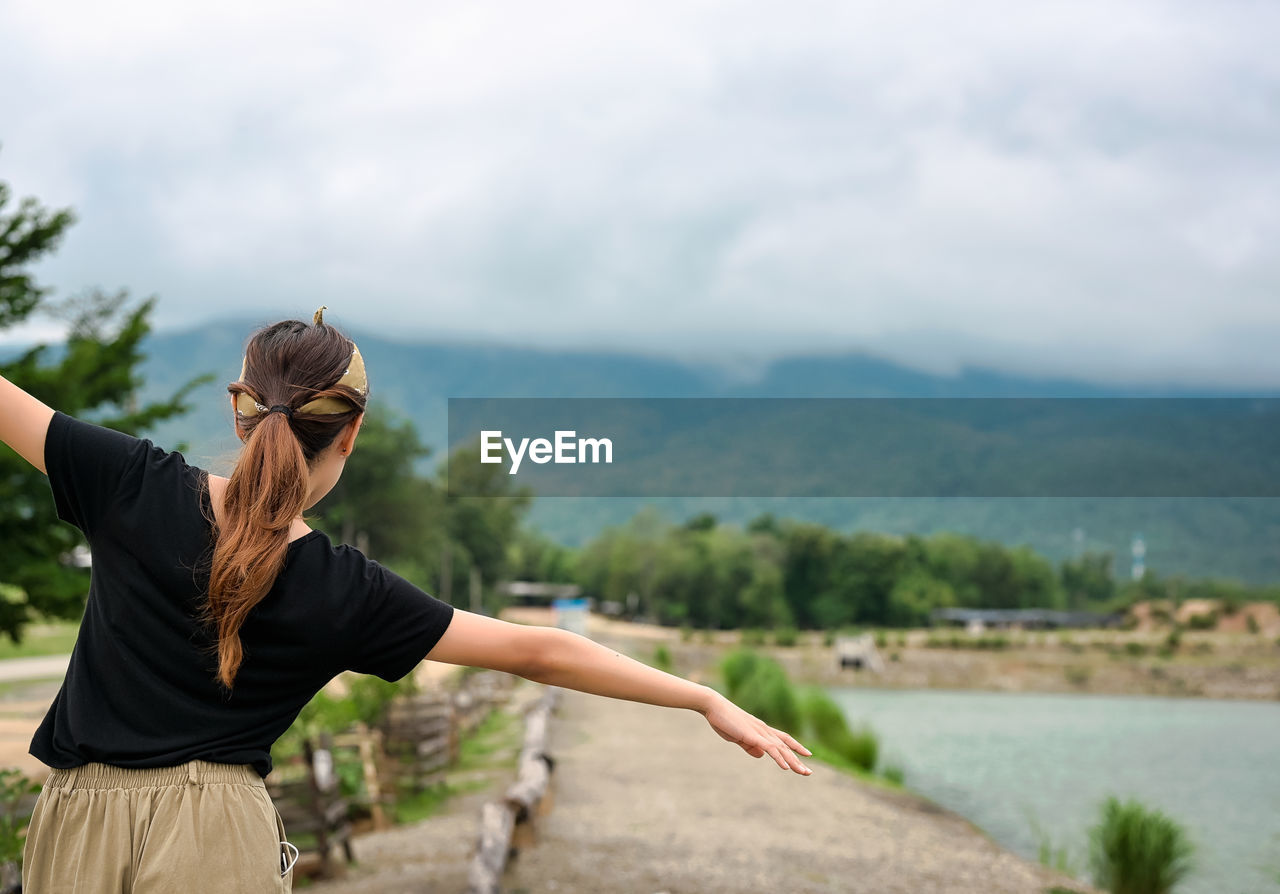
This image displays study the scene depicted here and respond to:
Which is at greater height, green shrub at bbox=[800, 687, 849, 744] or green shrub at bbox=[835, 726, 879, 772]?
green shrub at bbox=[800, 687, 849, 744]

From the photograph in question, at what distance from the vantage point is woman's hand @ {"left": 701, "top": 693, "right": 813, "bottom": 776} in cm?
158

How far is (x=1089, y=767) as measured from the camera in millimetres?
21891

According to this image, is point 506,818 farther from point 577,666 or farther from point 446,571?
point 446,571

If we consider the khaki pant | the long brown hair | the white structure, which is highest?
the white structure

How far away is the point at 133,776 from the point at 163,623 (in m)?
0.20

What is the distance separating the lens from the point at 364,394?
1.60 m

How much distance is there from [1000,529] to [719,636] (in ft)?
331

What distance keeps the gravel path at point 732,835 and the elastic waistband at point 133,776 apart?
238 inches

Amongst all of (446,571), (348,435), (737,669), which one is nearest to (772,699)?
(737,669)

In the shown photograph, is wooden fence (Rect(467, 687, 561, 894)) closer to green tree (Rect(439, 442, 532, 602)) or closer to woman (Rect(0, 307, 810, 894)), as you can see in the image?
woman (Rect(0, 307, 810, 894))

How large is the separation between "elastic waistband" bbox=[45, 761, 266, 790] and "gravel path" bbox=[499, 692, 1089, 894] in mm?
6044

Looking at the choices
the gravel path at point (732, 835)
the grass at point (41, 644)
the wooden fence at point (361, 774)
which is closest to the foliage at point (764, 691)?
the gravel path at point (732, 835)

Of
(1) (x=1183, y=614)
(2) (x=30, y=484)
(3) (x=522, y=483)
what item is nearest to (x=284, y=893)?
(2) (x=30, y=484)

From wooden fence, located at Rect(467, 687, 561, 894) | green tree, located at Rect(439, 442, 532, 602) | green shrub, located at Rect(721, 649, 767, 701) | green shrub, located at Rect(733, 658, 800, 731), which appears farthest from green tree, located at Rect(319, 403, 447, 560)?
wooden fence, located at Rect(467, 687, 561, 894)
